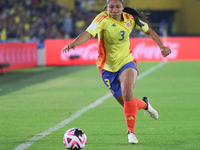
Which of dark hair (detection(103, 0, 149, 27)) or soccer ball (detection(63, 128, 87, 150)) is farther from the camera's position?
dark hair (detection(103, 0, 149, 27))

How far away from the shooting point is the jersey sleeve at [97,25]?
5.27 meters

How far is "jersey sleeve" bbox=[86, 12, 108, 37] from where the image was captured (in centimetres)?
527

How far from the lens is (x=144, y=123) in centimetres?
659

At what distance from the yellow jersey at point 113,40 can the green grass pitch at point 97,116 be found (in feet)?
3.25

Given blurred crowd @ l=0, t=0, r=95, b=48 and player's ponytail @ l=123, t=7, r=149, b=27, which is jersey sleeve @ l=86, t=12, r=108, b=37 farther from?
blurred crowd @ l=0, t=0, r=95, b=48

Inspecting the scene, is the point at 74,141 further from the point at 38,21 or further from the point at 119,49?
the point at 38,21

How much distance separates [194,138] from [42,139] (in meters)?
1.97

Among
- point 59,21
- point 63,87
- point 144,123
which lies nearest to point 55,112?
point 144,123

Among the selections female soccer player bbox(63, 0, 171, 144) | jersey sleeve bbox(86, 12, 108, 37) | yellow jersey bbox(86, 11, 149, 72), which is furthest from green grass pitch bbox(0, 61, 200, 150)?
jersey sleeve bbox(86, 12, 108, 37)

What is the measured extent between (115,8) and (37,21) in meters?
23.7

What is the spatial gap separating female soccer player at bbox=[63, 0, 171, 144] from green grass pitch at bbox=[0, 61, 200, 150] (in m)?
0.52

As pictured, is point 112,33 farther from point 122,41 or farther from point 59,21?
point 59,21

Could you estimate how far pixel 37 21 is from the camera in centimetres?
2853

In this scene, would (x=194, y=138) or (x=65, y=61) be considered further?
(x=65, y=61)
